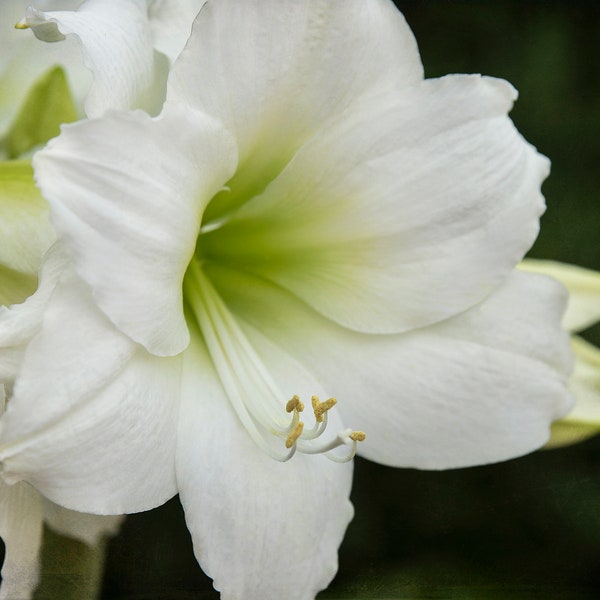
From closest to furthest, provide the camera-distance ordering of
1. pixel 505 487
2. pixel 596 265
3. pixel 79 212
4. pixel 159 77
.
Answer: pixel 79 212 → pixel 159 77 → pixel 505 487 → pixel 596 265

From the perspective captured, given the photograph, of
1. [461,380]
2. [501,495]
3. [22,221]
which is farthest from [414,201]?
[501,495]

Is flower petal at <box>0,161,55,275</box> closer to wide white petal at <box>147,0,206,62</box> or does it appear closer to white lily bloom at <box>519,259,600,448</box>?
wide white petal at <box>147,0,206,62</box>

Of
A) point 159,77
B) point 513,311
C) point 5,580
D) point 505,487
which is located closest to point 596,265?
point 505,487

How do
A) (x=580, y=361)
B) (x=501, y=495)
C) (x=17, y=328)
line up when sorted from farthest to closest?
(x=501, y=495) < (x=580, y=361) < (x=17, y=328)

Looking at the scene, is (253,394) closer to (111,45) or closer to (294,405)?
(294,405)

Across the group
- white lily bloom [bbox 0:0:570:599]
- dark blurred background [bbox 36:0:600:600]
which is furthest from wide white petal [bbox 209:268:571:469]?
dark blurred background [bbox 36:0:600:600]

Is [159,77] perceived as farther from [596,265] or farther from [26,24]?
[596,265]

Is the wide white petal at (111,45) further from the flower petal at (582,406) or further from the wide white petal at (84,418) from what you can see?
the flower petal at (582,406)
